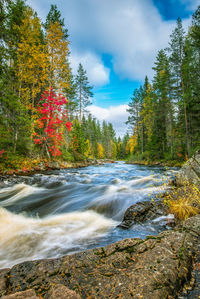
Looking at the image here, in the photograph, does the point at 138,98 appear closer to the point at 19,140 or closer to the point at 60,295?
the point at 19,140

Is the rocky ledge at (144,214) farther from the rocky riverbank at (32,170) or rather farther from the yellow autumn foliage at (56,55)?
the yellow autumn foliage at (56,55)

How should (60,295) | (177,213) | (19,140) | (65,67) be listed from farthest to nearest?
(65,67) → (19,140) → (177,213) → (60,295)

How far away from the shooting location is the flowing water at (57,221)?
2730 millimetres

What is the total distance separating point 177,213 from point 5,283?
3240mm

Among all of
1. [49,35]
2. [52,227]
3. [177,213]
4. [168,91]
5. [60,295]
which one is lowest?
[52,227]

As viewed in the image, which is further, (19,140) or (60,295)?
(19,140)

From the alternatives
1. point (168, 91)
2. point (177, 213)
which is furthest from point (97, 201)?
point (168, 91)

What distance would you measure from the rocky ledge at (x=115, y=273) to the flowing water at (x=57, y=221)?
933 mm

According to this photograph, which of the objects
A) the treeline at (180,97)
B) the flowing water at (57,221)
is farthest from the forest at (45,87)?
the flowing water at (57,221)

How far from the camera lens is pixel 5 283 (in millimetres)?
1468

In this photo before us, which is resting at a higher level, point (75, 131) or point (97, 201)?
point (75, 131)

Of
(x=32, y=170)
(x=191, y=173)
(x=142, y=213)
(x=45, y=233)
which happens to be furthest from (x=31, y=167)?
(x=191, y=173)

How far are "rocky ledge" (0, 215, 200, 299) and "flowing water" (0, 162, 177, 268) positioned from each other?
36.7 inches

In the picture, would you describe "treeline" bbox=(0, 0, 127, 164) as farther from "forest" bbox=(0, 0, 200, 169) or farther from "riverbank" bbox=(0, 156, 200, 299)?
"riverbank" bbox=(0, 156, 200, 299)
